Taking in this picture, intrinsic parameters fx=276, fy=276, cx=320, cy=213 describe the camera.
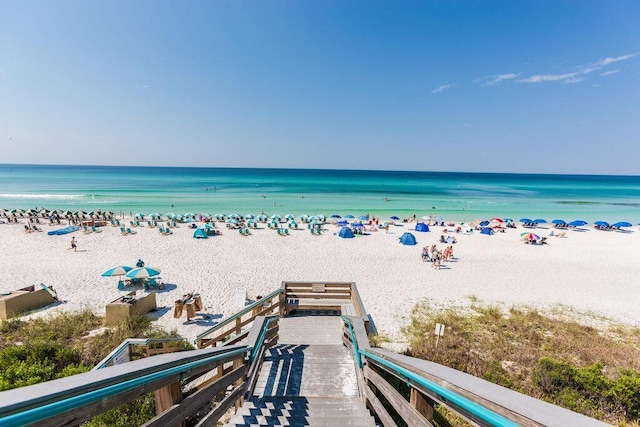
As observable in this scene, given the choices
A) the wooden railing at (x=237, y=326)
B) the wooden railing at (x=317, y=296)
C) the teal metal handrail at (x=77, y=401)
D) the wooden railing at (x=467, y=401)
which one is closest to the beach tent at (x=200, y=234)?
the wooden railing at (x=317, y=296)

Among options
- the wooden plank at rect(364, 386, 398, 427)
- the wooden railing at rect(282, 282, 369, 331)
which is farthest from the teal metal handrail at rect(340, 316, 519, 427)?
the wooden railing at rect(282, 282, 369, 331)

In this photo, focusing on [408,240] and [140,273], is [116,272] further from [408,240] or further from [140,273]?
[408,240]

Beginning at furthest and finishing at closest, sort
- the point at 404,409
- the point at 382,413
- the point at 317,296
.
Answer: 1. the point at 317,296
2. the point at 382,413
3. the point at 404,409

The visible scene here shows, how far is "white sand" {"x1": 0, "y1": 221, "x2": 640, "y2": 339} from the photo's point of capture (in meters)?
12.1

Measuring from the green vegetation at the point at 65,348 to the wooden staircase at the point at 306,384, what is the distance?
1781mm

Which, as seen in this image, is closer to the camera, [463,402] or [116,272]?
[463,402]

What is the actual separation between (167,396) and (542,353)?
9.92m

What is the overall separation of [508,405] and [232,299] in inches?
473

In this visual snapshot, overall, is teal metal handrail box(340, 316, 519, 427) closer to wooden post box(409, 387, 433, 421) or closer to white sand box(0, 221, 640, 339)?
wooden post box(409, 387, 433, 421)

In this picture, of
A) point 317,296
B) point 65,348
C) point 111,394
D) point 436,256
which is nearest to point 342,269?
point 436,256

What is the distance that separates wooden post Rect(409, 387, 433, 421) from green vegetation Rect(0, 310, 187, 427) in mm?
3126

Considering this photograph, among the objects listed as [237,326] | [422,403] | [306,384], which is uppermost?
[422,403]

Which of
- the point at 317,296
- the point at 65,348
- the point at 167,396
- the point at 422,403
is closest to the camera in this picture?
the point at 167,396

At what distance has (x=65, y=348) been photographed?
22.5 ft
